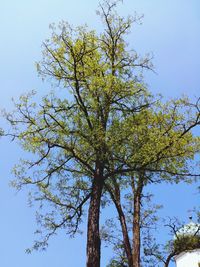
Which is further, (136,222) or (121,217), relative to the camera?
(136,222)

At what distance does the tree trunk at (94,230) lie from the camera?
47.1 ft

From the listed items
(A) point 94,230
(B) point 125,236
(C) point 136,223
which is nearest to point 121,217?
(B) point 125,236

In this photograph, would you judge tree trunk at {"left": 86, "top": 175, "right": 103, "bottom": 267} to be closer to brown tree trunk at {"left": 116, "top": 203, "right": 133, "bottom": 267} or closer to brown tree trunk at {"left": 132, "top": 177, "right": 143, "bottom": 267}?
brown tree trunk at {"left": 132, "top": 177, "right": 143, "bottom": 267}

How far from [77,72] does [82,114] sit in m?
1.64

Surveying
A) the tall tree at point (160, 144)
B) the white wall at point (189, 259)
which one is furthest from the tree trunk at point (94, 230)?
the white wall at point (189, 259)

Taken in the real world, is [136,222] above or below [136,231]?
above

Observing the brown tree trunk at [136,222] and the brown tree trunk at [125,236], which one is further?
the brown tree trunk at [136,222]

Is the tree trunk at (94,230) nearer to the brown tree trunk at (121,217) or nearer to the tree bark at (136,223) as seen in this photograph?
the brown tree trunk at (121,217)

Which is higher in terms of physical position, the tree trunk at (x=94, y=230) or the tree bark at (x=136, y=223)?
the tree bark at (x=136, y=223)

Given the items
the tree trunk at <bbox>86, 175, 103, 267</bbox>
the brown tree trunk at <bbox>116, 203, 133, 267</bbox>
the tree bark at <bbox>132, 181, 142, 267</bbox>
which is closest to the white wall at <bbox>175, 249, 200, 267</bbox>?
the tree bark at <bbox>132, 181, 142, 267</bbox>

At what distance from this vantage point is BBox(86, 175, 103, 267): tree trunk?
14.4 m

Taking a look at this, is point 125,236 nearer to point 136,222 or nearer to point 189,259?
point 136,222

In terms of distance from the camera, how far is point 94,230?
14906 mm

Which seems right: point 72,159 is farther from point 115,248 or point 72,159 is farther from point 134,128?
point 115,248
